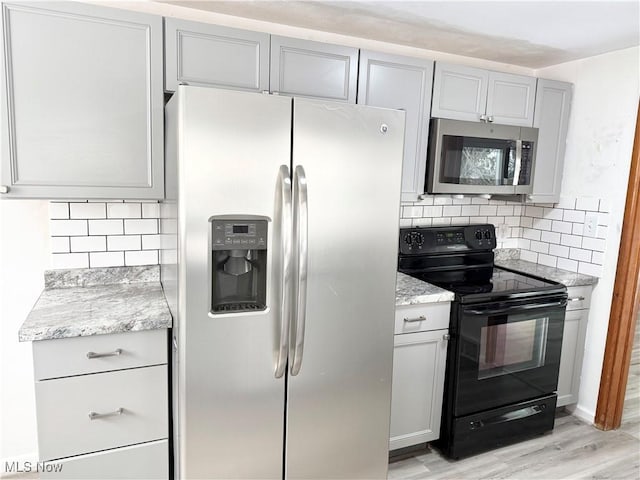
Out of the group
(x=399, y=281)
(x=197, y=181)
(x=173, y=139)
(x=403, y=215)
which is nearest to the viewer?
(x=197, y=181)

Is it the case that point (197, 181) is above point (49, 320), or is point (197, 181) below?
above

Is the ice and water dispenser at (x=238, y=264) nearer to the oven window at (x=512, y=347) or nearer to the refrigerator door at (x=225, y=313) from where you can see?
the refrigerator door at (x=225, y=313)

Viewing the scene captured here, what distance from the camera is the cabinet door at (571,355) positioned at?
285 centimetres

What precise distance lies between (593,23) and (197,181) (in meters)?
2.06

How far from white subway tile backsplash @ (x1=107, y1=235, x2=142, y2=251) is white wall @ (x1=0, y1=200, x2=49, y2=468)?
28cm

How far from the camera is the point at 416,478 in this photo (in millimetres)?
2352

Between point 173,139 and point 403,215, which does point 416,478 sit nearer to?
point 403,215

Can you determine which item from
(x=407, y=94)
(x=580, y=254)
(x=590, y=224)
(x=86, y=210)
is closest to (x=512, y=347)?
(x=580, y=254)

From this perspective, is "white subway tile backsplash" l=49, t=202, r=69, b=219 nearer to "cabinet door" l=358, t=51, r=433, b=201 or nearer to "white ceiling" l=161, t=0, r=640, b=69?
"white ceiling" l=161, t=0, r=640, b=69

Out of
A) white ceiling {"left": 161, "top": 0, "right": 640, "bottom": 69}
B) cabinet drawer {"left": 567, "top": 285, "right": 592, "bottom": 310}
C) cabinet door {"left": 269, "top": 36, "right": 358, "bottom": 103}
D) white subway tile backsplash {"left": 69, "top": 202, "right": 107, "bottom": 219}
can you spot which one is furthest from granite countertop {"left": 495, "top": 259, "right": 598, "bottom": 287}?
white subway tile backsplash {"left": 69, "top": 202, "right": 107, "bottom": 219}

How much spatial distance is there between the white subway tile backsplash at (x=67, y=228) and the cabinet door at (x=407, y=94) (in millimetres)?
1516

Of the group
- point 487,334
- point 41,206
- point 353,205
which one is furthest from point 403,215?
point 41,206

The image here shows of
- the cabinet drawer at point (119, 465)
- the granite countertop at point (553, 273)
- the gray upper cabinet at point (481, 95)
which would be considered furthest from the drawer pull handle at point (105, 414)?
the granite countertop at point (553, 273)

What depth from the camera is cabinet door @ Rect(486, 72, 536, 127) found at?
2.71 metres
